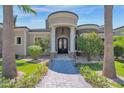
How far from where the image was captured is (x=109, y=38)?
11984 millimetres

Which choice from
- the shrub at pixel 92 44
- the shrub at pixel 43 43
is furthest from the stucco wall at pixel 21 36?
the shrub at pixel 92 44

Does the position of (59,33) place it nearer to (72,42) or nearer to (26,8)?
(72,42)

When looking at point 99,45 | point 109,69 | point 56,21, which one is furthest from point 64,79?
point 56,21

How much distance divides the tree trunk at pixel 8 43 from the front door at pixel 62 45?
24.1ft

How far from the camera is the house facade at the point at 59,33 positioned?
1902 centimetres

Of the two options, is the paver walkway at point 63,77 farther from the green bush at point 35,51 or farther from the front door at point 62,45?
the green bush at point 35,51

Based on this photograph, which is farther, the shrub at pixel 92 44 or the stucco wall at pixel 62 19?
the stucco wall at pixel 62 19

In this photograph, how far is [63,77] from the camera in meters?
12.0

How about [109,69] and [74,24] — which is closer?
[109,69]

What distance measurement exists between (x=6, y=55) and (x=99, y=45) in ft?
29.5

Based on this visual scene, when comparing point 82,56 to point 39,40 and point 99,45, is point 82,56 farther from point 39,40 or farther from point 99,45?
point 39,40

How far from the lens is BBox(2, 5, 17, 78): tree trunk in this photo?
37.4 ft

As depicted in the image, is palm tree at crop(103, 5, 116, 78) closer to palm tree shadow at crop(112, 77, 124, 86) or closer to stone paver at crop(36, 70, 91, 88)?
palm tree shadow at crop(112, 77, 124, 86)

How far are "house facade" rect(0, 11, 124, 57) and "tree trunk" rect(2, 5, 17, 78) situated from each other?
23.1ft
